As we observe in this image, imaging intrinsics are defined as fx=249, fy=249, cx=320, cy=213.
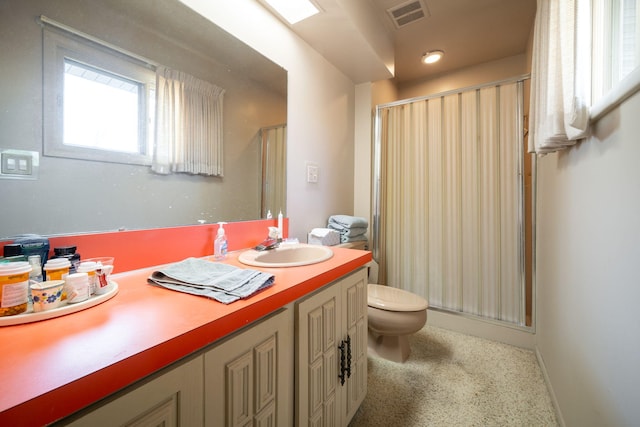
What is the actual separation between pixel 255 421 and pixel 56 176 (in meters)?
0.91

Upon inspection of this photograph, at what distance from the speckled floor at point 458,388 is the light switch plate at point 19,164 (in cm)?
155

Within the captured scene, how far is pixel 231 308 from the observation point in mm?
595

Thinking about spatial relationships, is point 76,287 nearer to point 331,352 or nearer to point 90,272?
point 90,272

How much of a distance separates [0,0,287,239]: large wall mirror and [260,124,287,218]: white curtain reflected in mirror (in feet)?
0.06

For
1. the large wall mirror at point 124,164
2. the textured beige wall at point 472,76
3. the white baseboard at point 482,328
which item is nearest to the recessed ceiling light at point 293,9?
the large wall mirror at point 124,164

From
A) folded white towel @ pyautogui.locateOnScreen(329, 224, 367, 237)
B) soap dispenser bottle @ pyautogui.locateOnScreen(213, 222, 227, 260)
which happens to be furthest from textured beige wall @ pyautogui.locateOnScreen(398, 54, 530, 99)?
soap dispenser bottle @ pyautogui.locateOnScreen(213, 222, 227, 260)

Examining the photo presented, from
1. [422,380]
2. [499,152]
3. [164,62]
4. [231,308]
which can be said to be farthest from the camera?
[499,152]

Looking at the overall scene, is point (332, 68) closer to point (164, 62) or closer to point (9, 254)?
point (164, 62)

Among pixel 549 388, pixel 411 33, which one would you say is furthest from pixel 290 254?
pixel 411 33

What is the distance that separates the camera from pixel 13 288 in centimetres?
53

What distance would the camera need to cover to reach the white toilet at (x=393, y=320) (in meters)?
1.49

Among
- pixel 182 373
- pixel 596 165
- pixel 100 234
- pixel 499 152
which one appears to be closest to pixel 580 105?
pixel 596 165

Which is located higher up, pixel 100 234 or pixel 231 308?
pixel 100 234

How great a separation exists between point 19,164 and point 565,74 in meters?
1.72
